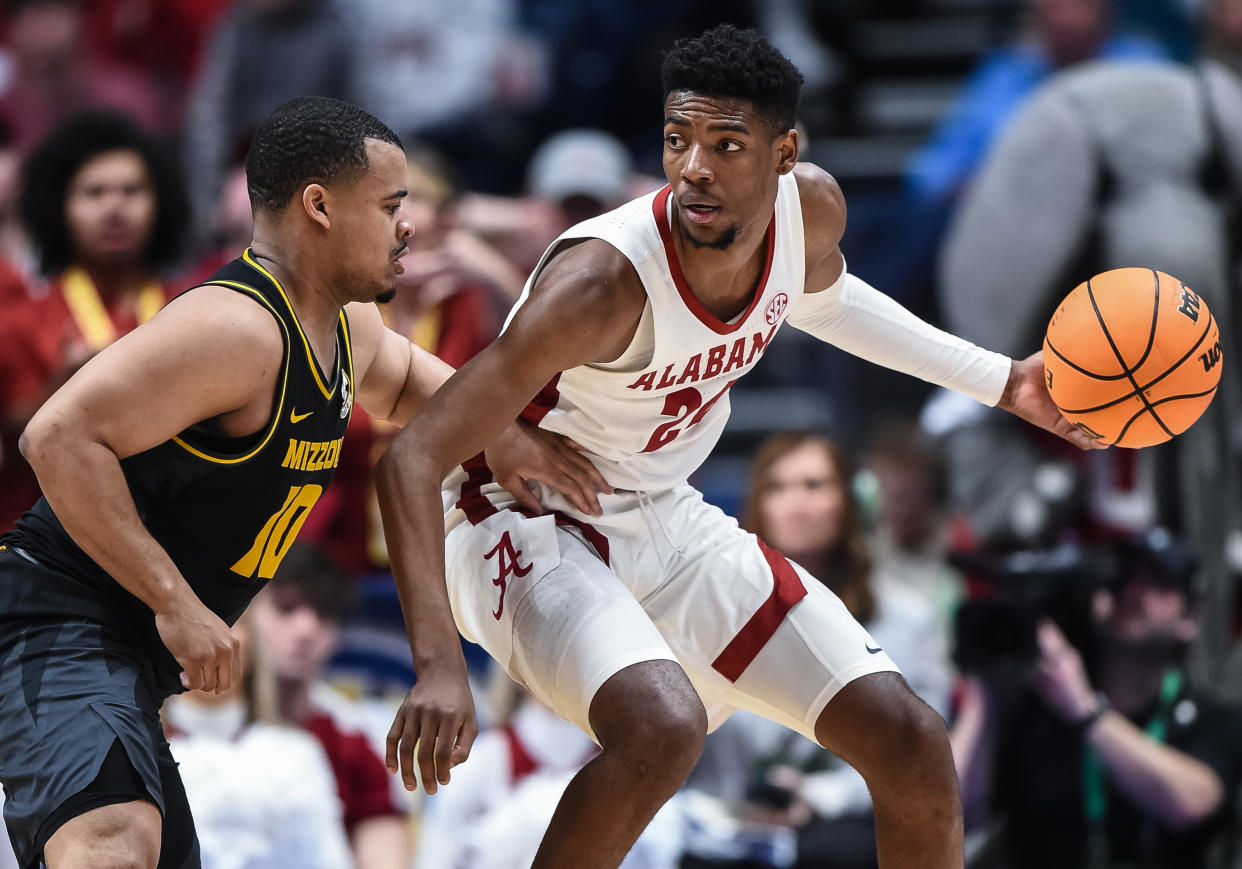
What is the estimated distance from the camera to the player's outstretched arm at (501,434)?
3.82 metres

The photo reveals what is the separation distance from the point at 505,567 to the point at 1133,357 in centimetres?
147

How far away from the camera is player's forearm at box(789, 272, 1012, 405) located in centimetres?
419

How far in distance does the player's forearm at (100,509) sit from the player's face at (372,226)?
0.62m

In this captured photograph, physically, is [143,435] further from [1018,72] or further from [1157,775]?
[1018,72]

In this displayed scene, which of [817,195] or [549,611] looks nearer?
[549,611]

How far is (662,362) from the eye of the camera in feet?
12.1

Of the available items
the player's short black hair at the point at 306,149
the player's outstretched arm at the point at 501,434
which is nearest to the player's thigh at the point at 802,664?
the player's outstretched arm at the point at 501,434

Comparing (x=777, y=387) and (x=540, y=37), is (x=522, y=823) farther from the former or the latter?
(x=540, y=37)

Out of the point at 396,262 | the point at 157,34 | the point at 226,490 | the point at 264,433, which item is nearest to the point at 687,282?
the point at 396,262

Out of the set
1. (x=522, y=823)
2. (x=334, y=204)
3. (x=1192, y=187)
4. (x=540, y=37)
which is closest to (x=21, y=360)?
(x=522, y=823)

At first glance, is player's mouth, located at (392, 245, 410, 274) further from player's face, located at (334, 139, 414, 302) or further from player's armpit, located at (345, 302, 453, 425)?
player's armpit, located at (345, 302, 453, 425)

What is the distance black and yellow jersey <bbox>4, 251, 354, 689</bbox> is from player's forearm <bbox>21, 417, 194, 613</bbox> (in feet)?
0.50

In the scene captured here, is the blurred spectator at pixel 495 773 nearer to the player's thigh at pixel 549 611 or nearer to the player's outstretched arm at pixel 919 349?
the player's thigh at pixel 549 611

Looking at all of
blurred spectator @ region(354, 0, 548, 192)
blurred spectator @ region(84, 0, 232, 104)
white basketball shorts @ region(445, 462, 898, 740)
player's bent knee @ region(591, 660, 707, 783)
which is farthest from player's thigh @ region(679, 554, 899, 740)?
blurred spectator @ region(84, 0, 232, 104)
